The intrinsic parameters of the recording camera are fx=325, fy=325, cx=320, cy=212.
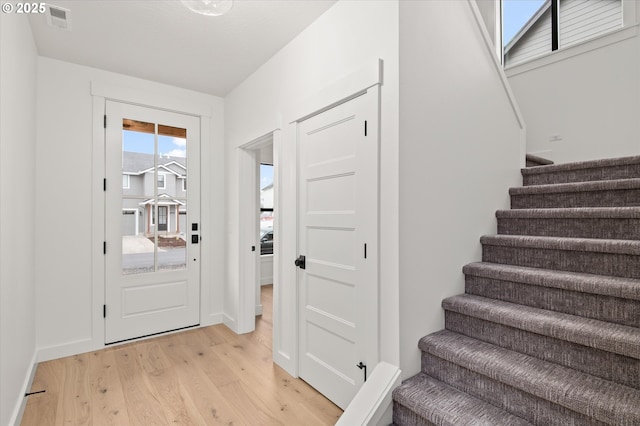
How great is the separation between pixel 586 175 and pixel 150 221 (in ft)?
12.3

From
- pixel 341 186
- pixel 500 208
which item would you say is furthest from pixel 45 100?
pixel 500 208

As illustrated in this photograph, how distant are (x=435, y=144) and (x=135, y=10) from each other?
2191 millimetres

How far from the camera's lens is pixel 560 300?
1.62 m

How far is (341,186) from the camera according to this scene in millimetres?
2084

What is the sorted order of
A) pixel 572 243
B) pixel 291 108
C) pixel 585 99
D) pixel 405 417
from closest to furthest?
pixel 405 417 < pixel 572 243 < pixel 291 108 < pixel 585 99

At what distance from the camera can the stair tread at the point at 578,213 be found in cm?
172

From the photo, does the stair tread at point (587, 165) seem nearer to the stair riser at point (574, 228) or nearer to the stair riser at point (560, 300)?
the stair riser at point (574, 228)

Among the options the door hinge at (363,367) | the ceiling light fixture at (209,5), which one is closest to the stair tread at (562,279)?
the door hinge at (363,367)

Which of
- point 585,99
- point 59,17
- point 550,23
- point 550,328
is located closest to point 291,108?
point 59,17

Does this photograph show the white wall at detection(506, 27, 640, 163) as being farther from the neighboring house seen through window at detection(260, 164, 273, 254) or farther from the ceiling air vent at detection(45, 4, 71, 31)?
the ceiling air vent at detection(45, 4, 71, 31)

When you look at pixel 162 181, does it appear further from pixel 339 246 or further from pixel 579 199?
pixel 579 199

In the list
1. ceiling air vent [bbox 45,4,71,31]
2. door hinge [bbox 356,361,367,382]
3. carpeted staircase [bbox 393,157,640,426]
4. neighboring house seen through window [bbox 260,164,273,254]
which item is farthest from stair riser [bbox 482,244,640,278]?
neighboring house seen through window [bbox 260,164,273,254]

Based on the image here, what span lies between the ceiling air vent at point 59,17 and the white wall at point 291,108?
1431 mm

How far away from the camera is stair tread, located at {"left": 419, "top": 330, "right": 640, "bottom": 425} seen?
3.70 feet
